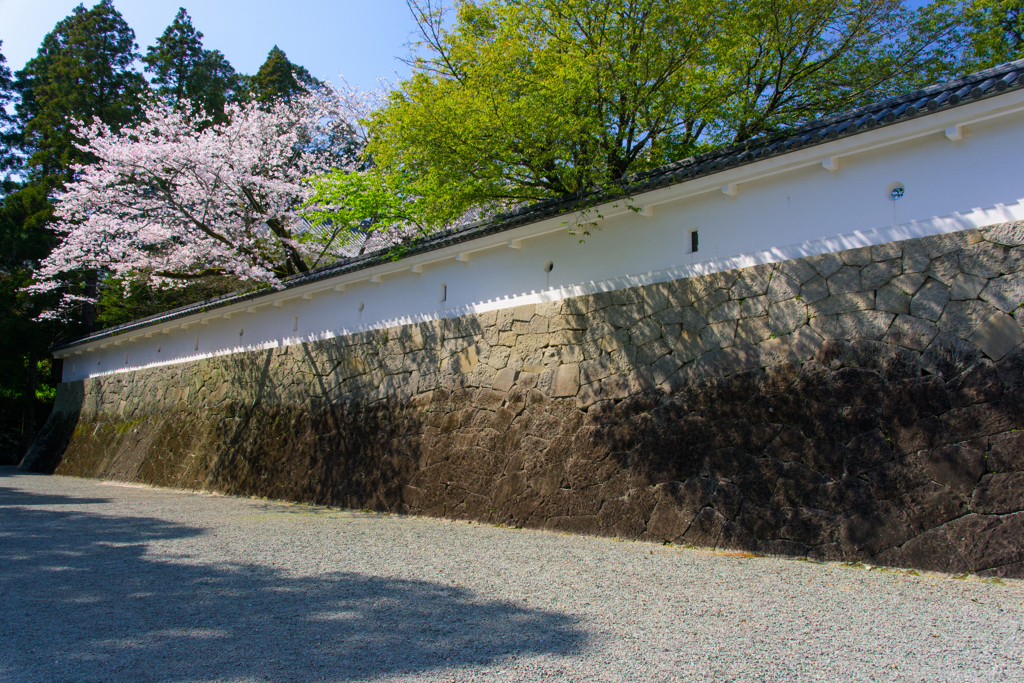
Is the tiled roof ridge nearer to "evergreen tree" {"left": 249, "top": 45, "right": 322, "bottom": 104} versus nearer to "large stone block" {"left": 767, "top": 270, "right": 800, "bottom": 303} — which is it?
"large stone block" {"left": 767, "top": 270, "right": 800, "bottom": 303}

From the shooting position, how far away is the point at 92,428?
51.2 ft

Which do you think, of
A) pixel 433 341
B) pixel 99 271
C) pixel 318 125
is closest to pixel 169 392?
pixel 99 271

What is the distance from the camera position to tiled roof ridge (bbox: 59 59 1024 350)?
4258 millimetres

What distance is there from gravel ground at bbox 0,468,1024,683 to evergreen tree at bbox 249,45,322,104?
2117 centimetres

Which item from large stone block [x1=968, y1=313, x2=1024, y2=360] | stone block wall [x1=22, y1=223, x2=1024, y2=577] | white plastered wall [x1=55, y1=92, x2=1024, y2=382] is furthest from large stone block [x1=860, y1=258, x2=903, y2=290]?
large stone block [x1=968, y1=313, x2=1024, y2=360]

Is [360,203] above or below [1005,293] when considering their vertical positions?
above

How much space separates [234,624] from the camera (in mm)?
3389

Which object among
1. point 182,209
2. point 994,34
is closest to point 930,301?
point 994,34

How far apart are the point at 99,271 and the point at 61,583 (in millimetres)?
15883

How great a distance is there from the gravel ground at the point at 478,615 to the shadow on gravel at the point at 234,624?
0.01 m

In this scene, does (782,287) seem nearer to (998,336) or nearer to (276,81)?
(998,336)

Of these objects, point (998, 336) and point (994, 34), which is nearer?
point (998, 336)

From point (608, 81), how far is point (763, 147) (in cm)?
192

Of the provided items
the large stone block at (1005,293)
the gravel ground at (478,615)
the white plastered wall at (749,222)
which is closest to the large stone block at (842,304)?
the white plastered wall at (749,222)
